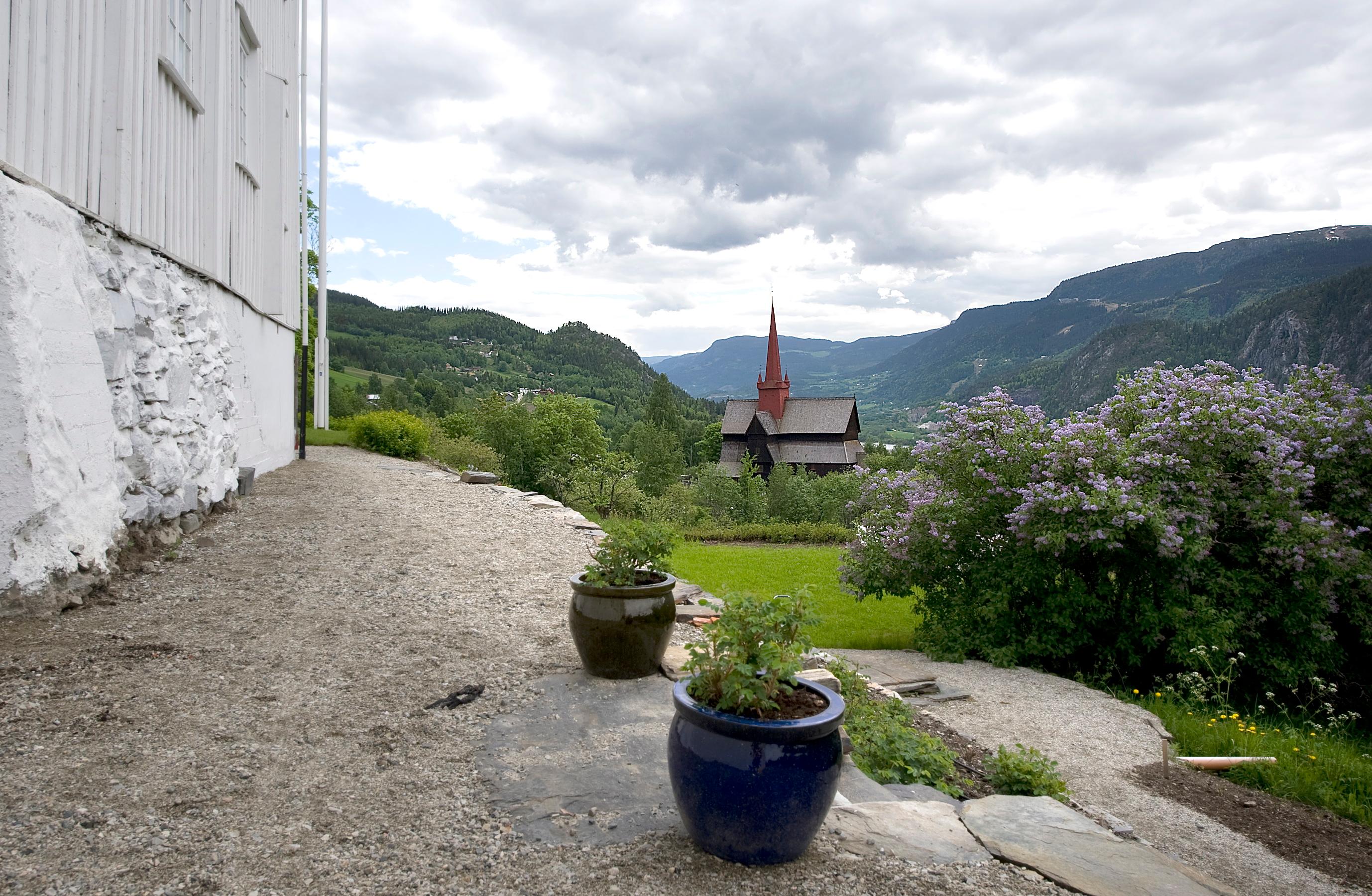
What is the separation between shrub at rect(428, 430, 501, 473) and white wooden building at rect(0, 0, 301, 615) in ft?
25.4

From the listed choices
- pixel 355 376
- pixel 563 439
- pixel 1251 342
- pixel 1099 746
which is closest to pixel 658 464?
pixel 563 439

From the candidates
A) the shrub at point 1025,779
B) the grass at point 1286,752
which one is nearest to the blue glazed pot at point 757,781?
the shrub at point 1025,779

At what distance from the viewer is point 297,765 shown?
3354 mm

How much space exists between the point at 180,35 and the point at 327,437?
612 inches

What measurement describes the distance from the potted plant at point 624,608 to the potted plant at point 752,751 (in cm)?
159

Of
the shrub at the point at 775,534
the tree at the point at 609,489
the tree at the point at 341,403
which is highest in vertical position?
the tree at the point at 341,403

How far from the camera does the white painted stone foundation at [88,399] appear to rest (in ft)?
15.2

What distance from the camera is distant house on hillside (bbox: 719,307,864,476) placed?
54438mm

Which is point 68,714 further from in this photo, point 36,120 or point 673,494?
point 673,494

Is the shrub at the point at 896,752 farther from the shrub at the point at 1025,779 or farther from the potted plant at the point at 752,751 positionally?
the potted plant at the point at 752,751

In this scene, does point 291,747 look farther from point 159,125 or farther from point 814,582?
point 814,582

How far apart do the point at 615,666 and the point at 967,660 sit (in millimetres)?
5368

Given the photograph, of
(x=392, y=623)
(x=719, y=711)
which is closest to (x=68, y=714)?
(x=392, y=623)

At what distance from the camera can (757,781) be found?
8.73 feet
